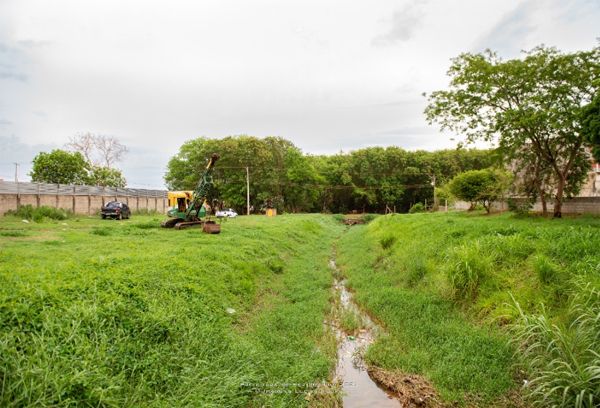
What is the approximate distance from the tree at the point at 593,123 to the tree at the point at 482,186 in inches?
439

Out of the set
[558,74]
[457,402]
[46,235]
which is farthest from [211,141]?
[457,402]

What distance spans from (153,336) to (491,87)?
19.8m

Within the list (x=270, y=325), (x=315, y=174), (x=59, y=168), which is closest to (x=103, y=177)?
(x=59, y=168)

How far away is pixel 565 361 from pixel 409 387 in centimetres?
209

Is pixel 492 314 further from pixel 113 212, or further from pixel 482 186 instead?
pixel 113 212

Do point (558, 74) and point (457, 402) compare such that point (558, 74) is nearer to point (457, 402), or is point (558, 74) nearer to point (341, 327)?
point (341, 327)

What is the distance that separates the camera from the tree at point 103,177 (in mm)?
46406

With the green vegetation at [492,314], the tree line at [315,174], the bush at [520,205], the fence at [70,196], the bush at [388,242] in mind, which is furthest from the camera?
the tree line at [315,174]

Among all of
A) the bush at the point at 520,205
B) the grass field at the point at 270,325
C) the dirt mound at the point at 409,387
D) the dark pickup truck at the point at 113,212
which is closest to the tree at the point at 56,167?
the dark pickup truck at the point at 113,212

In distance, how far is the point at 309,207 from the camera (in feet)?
192

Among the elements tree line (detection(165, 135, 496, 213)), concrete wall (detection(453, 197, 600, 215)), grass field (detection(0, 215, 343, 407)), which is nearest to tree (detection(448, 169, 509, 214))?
concrete wall (detection(453, 197, 600, 215))

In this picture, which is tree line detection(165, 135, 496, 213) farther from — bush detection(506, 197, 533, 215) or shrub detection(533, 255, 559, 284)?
shrub detection(533, 255, 559, 284)

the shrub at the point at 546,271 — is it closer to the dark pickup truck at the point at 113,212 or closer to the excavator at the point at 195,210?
the excavator at the point at 195,210

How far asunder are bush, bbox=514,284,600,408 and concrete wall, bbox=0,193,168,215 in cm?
→ 2883
